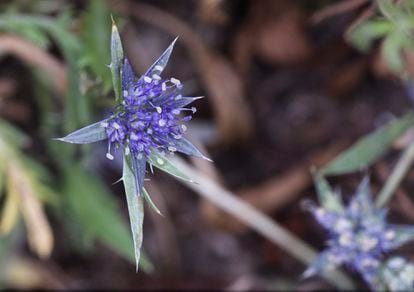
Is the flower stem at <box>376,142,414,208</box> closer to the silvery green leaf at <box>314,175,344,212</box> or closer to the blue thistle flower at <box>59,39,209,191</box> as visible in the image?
the silvery green leaf at <box>314,175,344,212</box>

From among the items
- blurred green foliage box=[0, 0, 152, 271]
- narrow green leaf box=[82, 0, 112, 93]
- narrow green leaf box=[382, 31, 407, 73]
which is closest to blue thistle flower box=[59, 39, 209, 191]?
blurred green foliage box=[0, 0, 152, 271]

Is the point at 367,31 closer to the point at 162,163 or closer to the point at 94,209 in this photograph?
the point at 162,163

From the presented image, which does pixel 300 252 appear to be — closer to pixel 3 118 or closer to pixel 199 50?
pixel 199 50

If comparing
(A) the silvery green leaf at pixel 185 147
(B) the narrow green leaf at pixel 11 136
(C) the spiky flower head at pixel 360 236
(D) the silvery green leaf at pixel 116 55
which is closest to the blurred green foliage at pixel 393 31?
(C) the spiky flower head at pixel 360 236

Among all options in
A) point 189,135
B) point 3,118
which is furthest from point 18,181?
point 189,135

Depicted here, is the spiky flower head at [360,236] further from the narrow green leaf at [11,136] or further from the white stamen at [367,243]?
the narrow green leaf at [11,136]
